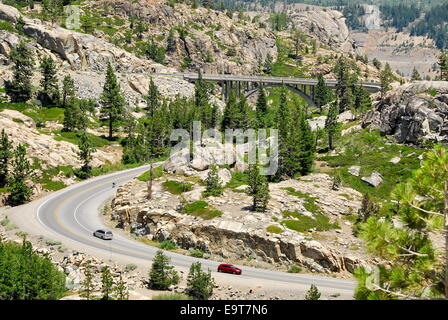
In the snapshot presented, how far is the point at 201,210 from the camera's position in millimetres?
52688

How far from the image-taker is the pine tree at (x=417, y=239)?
1234 cm

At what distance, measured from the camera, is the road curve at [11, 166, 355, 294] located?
4025 cm

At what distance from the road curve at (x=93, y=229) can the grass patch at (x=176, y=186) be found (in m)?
11.5

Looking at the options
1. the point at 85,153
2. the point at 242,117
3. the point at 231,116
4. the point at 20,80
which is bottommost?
the point at 85,153

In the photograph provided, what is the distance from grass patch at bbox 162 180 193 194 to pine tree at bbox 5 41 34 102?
172 ft

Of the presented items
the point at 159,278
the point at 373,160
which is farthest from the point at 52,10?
the point at 159,278

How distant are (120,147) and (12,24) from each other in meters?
66.8

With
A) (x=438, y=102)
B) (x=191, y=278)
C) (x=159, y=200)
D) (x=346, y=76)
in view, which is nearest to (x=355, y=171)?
(x=438, y=102)

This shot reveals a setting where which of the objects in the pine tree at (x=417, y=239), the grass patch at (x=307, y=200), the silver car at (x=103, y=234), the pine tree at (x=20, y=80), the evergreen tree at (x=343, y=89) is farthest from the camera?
the evergreen tree at (x=343, y=89)

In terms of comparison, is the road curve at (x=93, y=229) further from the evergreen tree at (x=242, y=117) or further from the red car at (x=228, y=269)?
the evergreen tree at (x=242, y=117)

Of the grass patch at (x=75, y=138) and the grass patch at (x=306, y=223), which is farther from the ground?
the grass patch at (x=75, y=138)

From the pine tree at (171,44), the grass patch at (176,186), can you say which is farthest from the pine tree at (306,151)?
the pine tree at (171,44)

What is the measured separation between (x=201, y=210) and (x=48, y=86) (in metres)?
67.5

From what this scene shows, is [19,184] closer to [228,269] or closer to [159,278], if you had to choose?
[159,278]
